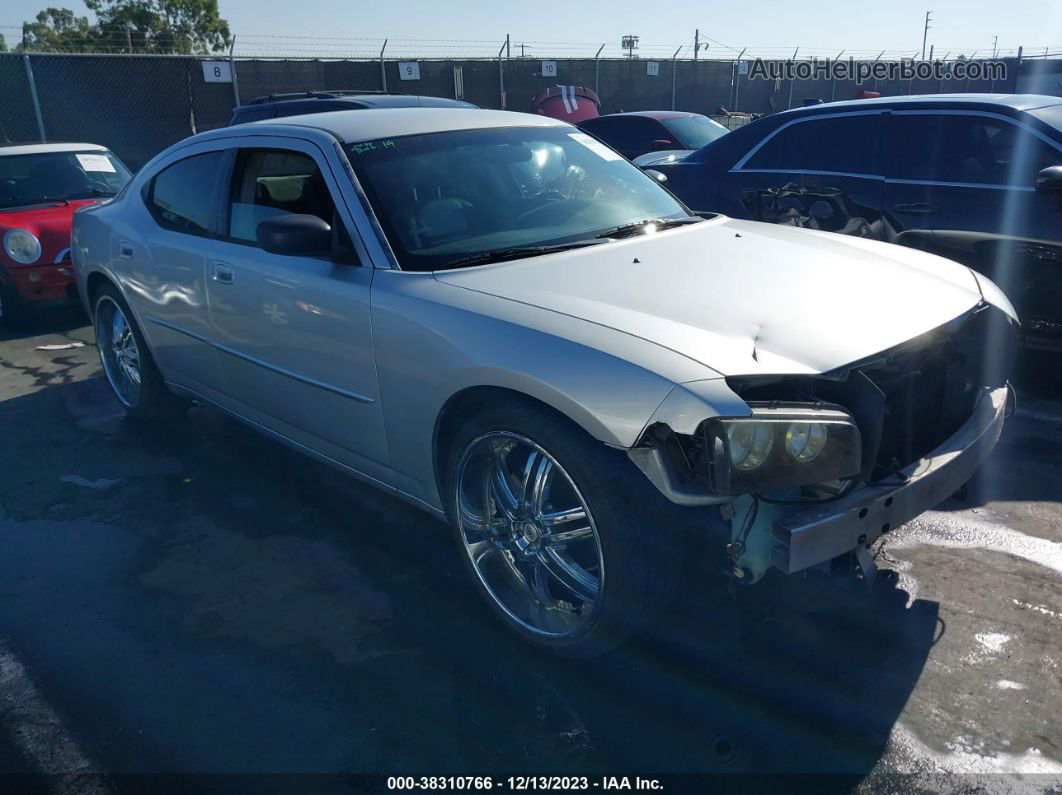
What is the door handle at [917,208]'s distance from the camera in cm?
528

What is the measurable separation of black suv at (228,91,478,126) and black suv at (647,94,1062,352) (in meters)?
3.25

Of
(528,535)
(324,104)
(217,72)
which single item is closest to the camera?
(528,535)

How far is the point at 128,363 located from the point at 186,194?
1381 millimetres

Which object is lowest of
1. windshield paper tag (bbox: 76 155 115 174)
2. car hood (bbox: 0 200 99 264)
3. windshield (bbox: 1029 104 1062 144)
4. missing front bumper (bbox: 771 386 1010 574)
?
missing front bumper (bbox: 771 386 1010 574)

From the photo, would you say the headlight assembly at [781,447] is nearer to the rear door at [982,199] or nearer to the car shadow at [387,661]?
the car shadow at [387,661]

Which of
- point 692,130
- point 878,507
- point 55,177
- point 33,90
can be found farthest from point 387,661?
point 33,90

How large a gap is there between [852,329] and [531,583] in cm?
129

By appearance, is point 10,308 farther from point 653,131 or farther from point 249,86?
point 249,86

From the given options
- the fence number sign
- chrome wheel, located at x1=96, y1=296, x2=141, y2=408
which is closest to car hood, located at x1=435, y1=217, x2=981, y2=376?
chrome wheel, located at x1=96, y1=296, x2=141, y2=408

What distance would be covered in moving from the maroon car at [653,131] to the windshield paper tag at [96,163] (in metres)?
5.21

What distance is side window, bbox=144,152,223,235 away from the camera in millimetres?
4184

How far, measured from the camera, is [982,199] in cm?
509

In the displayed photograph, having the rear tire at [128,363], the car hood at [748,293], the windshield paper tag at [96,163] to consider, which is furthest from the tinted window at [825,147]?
the windshield paper tag at [96,163]

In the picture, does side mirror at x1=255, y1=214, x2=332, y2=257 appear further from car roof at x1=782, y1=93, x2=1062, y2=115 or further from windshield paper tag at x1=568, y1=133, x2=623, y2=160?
car roof at x1=782, y1=93, x2=1062, y2=115
